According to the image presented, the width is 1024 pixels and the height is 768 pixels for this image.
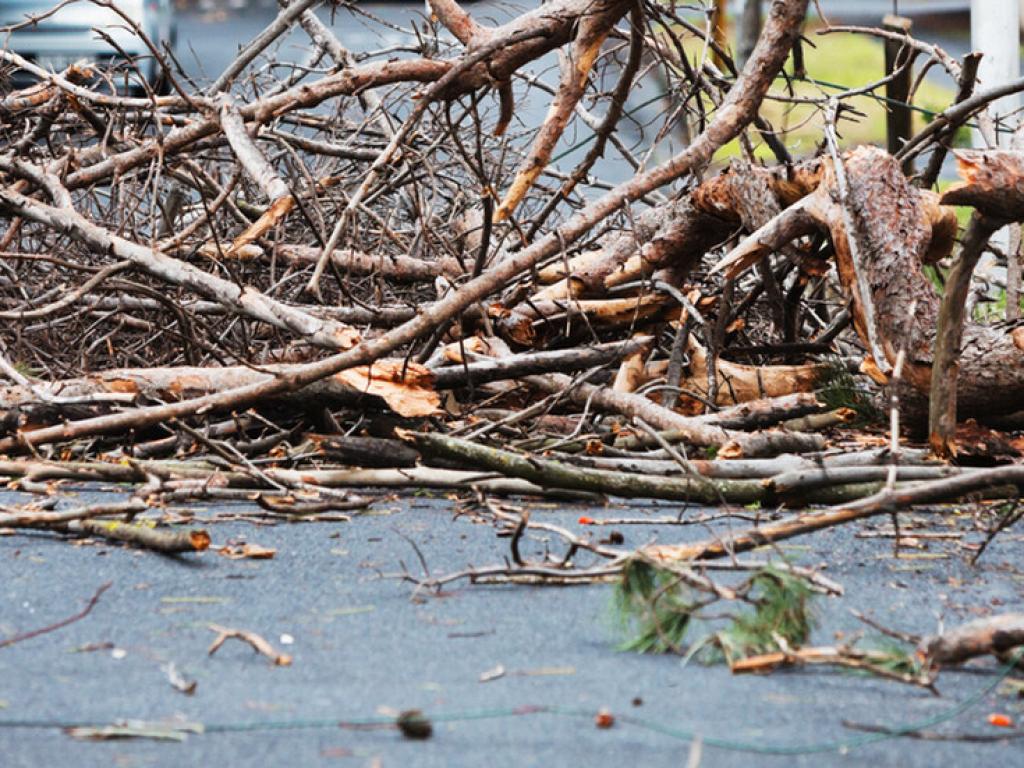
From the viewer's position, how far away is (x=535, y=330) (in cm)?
504

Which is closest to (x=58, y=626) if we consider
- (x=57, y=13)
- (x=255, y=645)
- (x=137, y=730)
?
(x=255, y=645)

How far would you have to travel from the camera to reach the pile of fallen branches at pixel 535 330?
3.83 meters

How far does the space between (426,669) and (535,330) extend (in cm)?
276

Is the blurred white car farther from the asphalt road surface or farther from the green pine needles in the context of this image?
the green pine needles

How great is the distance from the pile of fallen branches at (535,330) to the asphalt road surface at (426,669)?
0.21 metres

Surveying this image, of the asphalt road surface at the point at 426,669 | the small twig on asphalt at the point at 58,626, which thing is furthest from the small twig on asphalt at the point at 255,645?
the small twig on asphalt at the point at 58,626

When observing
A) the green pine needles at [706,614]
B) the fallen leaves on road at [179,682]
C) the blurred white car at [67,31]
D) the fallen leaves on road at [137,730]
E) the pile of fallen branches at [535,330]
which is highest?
the blurred white car at [67,31]

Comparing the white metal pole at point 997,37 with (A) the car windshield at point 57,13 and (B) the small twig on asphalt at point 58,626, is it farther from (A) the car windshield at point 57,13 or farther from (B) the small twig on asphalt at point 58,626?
(B) the small twig on asphalt at point 58,626

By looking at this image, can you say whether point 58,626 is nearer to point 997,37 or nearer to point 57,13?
point 57,13

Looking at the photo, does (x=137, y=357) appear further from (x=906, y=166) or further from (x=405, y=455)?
(x=906, y=166)

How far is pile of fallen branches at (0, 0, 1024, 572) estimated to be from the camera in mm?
3828

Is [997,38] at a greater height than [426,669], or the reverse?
[997,38]

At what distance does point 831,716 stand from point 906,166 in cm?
446

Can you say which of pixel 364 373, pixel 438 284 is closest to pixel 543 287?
pixel 438 284
